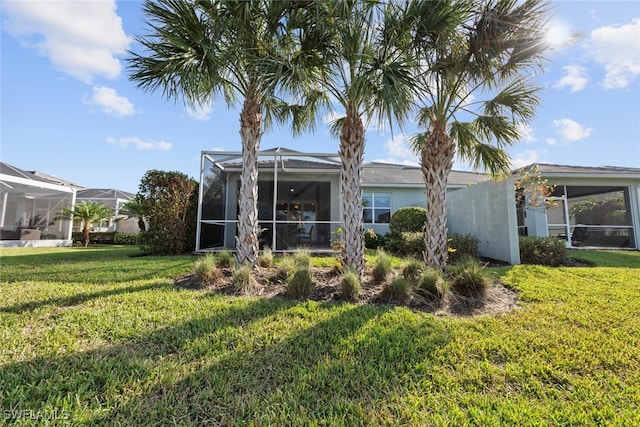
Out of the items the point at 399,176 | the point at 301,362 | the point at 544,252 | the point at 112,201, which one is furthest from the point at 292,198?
the point at 112,201

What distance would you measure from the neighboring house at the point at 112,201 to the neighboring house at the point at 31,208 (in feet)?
9.61

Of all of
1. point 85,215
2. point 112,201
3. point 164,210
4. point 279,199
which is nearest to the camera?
point 164,210

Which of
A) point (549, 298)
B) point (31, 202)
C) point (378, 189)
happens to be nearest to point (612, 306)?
point (549, 298)

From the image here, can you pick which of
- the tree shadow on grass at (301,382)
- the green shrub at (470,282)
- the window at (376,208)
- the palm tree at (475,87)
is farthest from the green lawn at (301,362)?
the window at (376,208)

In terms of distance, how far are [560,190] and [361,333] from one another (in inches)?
661

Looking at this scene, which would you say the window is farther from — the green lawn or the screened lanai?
the green lawn

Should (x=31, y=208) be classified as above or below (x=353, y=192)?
above

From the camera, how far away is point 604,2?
6719 millimetres

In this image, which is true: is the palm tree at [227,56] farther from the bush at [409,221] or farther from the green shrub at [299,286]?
the bush at [409,221]

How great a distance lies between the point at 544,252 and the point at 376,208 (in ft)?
25.8

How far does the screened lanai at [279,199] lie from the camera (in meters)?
10.8

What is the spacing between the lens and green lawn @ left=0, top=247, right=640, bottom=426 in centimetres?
220

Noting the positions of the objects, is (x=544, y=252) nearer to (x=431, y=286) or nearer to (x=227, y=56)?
Result: (x=431, y=286)

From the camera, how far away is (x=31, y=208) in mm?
16594
